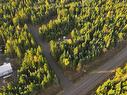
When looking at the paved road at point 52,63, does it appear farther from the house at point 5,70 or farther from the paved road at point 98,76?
the house at point 5,70

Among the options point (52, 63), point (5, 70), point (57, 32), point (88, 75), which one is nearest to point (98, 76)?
point (88, 75)

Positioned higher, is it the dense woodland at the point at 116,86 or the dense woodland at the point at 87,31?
the dense woodland at the point at 87,31

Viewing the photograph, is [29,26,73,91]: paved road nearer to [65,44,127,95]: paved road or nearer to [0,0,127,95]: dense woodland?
[0,0,127,95]: dense woodland

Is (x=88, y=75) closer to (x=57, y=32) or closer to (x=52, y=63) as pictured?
(x=52, y=63)

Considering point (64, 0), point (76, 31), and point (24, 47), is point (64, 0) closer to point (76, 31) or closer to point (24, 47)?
point (76, 31)

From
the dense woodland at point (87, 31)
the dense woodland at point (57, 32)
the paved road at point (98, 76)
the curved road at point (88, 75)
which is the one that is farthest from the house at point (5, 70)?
the paved road at point (98, 76)

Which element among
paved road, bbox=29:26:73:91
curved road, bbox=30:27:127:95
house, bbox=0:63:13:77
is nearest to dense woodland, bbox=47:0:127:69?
paved road, bbox=29:26:73:91

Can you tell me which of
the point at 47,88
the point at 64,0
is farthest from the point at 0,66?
the point at 64,0
